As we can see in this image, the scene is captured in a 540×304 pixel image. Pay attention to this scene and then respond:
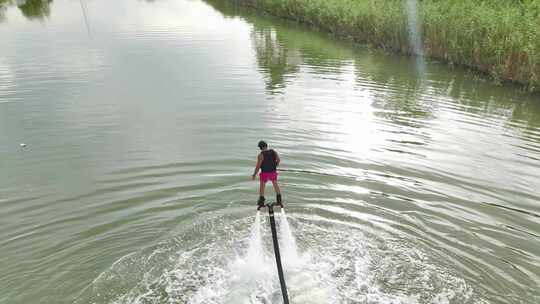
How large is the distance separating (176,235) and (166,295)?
1.62m

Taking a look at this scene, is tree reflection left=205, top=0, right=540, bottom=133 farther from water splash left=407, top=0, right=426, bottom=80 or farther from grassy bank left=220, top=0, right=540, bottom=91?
grassy bank left=220, top=0, right=540, bottom=91

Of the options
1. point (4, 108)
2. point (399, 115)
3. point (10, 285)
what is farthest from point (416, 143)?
point (4, 108)

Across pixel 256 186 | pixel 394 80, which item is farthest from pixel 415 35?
pixel 256 186

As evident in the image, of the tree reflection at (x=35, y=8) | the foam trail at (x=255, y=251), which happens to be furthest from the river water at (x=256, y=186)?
the tree reflection at (x=35, y=8)

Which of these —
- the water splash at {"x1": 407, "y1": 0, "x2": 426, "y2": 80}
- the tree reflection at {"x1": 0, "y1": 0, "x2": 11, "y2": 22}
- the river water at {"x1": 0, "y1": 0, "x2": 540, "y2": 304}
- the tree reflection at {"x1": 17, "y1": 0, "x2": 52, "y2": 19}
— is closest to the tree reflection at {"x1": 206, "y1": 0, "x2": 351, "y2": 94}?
the river water at {"x1": 0, "y1": 0, "x2": 540, "y2": 304}

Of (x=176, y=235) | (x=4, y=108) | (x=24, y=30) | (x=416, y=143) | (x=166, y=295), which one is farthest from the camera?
(x=24, y=30)

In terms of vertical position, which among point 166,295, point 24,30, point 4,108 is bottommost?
point 166,295

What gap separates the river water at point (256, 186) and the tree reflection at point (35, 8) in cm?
2119

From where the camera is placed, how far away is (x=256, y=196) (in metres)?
9.30

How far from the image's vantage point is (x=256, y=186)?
9.69 m

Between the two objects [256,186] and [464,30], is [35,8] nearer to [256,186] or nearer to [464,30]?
[464,30]

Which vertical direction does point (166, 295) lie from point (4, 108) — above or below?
below

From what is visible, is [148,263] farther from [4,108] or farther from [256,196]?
[4,108]

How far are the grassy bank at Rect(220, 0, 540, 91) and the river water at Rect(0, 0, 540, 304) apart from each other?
119 centimetres
